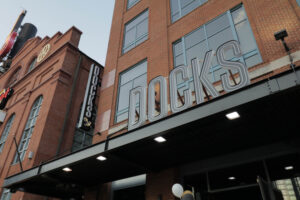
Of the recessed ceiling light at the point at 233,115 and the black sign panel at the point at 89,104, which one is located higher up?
the black sign panel at the point at 89,104

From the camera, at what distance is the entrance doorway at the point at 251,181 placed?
6496mm

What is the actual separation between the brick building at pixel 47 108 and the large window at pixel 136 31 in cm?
658

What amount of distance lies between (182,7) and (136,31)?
10.7 ft

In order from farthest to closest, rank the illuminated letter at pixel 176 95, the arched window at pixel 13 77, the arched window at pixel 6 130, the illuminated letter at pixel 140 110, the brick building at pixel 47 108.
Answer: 1. the arched window at pixel 13 77
2. the arched window at pixel 6 130
3. the brick building at pixel 47 108
4. the illuminated letter at pixel 140 110
5. the illuminated letter at pixel 176 95

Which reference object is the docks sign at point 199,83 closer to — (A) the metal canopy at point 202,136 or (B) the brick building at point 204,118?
(B) the brick building at point 204,118

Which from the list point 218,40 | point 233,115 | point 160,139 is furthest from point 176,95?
point 218,40

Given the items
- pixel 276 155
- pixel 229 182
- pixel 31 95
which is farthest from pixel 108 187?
pixel 31 95

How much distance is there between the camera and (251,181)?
735 cm

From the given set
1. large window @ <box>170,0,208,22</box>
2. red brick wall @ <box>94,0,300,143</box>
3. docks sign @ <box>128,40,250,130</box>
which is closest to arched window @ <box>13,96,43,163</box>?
red brick wall @ <box>94,0,300,143</box>

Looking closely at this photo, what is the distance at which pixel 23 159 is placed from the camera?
15.6 meters

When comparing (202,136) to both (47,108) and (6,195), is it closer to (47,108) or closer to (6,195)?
(47,108)

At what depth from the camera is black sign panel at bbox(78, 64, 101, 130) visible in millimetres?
12438

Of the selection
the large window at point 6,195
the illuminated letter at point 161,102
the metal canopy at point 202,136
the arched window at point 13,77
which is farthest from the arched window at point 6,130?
the illuminated letter at point 161,102

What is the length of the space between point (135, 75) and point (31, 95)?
39.9 ft
